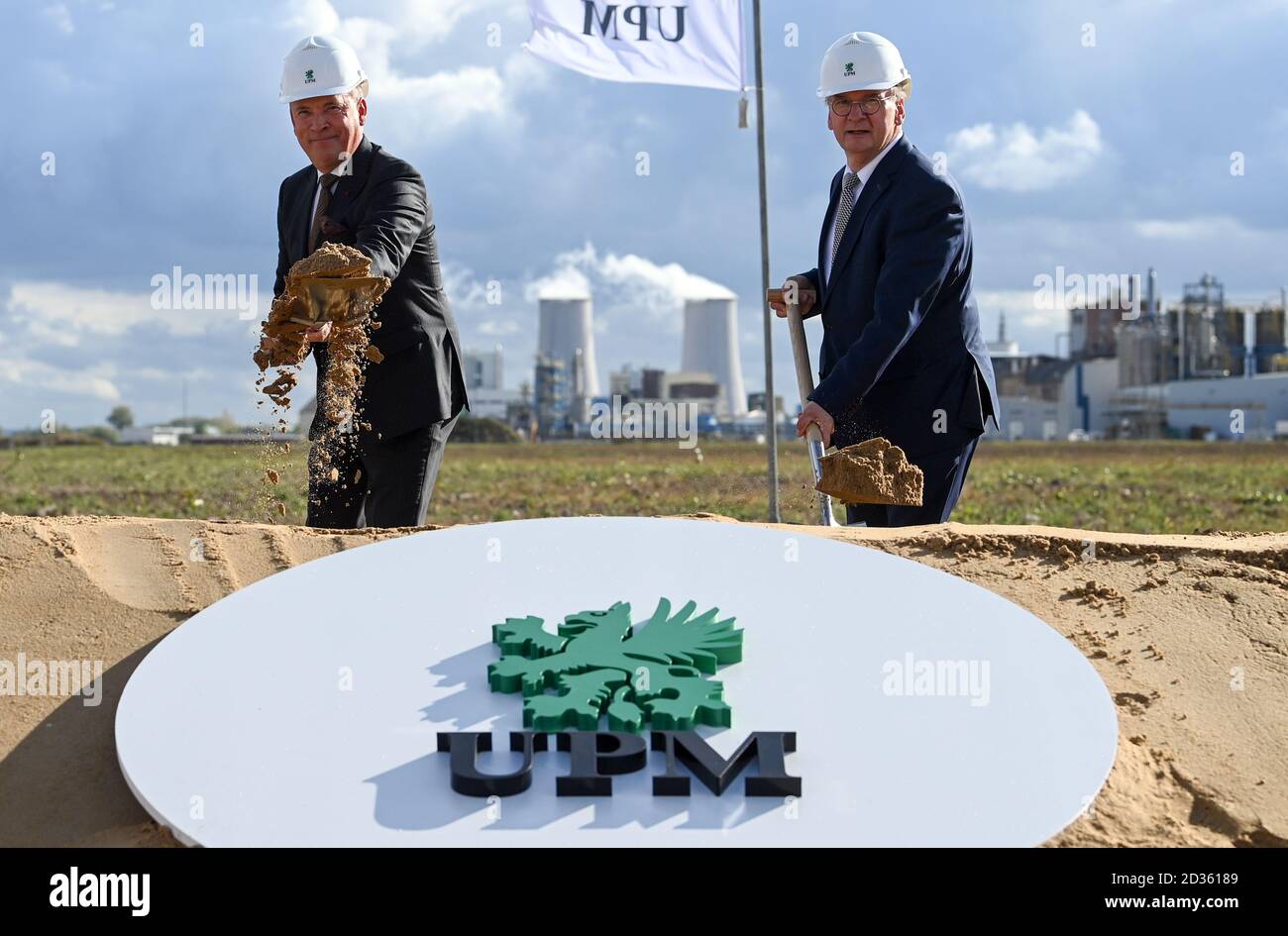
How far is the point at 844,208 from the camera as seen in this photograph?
451 cm

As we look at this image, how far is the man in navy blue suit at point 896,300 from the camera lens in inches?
163

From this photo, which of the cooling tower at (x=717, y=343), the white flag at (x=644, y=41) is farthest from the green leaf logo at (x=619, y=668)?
the cooling tower at (x=717, y=343)

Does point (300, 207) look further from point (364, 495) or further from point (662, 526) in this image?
point (662, 526)

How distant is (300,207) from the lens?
4.88 m

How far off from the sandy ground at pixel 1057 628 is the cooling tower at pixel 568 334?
46648mm

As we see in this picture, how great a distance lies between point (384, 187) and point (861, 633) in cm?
258

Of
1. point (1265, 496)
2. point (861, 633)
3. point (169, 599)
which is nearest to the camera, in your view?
point (861, 633)

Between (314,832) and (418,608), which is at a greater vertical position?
(418,608)

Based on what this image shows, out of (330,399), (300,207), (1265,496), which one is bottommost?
(1265,496)

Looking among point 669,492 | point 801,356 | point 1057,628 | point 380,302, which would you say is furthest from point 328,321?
point 669,492

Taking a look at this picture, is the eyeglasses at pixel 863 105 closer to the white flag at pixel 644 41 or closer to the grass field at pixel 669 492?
the grass field at pixel 669 492

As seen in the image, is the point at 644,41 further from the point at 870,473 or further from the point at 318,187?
the point at 870,473

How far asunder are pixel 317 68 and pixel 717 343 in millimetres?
45572
